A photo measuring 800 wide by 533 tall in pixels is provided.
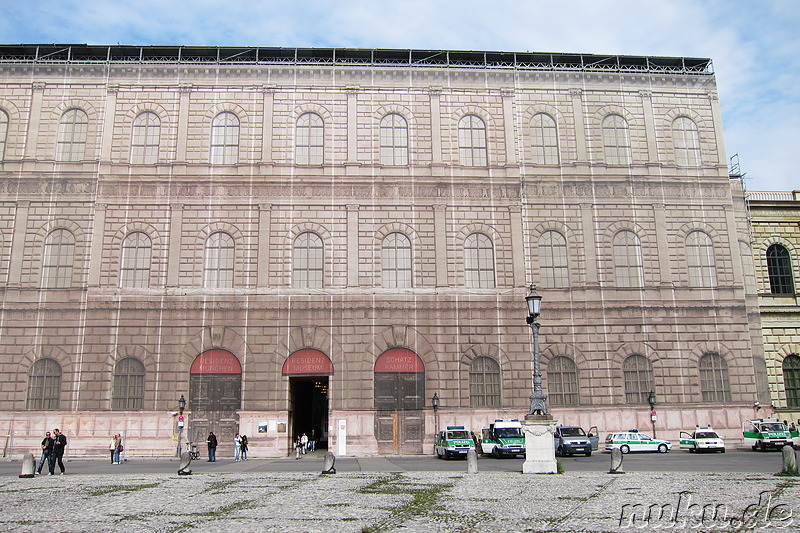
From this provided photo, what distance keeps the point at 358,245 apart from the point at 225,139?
962 centimetres

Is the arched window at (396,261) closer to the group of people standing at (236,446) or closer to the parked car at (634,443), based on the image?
the group of people standing at (236,446)

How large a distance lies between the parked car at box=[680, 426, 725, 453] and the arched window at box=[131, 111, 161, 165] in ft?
106

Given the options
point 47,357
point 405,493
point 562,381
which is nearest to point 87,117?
point 47,357

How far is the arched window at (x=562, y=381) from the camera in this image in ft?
123

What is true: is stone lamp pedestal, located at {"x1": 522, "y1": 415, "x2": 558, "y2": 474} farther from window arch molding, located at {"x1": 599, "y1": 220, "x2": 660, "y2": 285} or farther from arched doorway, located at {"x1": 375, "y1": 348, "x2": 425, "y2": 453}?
window arch molding, located at {"x1": 599, "y1": 220, "x2": 660, "y2": 285}

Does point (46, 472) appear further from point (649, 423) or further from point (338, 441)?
point (649, 423)

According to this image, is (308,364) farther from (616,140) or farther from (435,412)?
(616,140)

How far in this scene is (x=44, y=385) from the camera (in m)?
36.1

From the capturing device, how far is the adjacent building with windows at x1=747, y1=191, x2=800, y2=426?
139 feet

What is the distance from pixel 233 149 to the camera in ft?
130

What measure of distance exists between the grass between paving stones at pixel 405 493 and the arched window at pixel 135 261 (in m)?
20.5

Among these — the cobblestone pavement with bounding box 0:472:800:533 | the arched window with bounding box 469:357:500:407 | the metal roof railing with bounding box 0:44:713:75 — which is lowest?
the cobblestone pavement with bounding box 0:472:800:533

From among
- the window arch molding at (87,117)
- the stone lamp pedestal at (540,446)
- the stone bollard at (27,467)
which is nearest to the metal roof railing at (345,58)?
the window arch molding at (87,117)

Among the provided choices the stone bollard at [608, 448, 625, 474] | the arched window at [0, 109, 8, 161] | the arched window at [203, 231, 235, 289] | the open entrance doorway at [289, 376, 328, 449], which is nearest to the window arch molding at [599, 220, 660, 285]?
the open entrance doorway at [289, 376, 328, 449]
